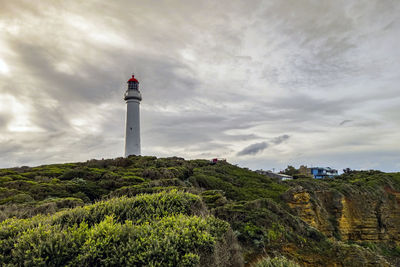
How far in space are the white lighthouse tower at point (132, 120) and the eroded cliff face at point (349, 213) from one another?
77.6 ft

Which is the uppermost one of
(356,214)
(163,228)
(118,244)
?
(163,228)

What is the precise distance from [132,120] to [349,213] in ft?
89.7

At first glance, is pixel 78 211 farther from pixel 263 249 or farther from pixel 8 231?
pixel 263 249

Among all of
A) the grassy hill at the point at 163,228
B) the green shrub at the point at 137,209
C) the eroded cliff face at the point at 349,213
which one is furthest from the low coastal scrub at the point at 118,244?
the eroded cliff face at the point at 349,213

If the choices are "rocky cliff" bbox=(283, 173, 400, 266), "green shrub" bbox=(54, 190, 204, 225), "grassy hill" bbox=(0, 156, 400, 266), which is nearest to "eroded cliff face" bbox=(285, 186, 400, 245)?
"rocky cliff" bbox=(283, 173, 400, 266)

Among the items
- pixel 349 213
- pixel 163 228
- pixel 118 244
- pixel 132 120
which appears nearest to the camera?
pixel 118 244

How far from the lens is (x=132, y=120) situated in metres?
33.9

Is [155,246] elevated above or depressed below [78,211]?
below

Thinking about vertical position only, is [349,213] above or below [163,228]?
below

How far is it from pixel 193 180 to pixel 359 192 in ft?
48.9

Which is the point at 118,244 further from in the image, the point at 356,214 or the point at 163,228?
the point at 356,214

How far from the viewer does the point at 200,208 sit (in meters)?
6.26

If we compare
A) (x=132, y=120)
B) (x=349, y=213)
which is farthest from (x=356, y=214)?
(x=132, y=120)

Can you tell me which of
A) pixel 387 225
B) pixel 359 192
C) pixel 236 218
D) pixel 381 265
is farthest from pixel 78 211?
pixel 387 225
